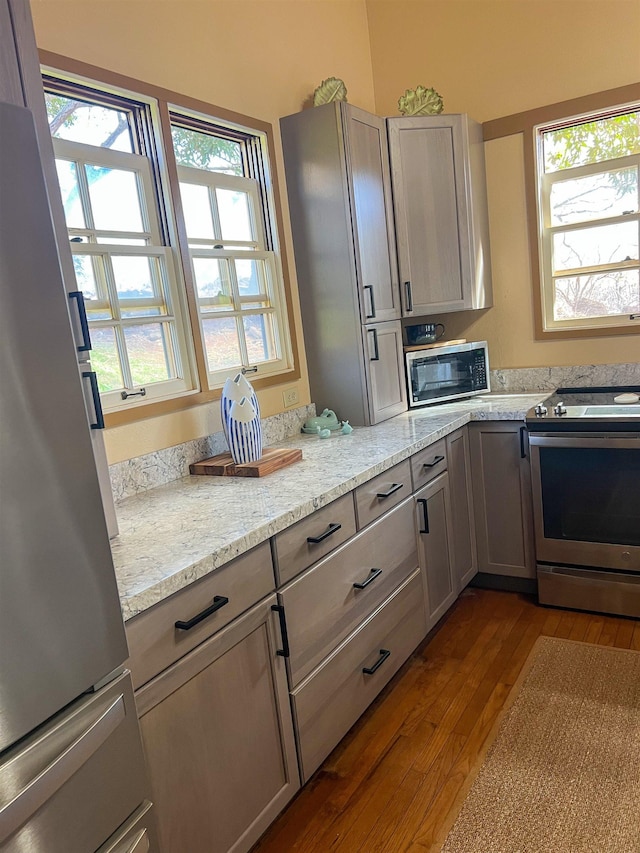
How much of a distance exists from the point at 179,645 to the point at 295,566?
0.46 meters

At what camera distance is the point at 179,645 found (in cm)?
137

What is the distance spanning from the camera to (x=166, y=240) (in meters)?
2.32

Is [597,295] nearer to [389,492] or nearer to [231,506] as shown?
[389,492]

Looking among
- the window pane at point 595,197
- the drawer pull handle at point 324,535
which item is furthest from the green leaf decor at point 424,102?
the drawer pull handle at point 324,535

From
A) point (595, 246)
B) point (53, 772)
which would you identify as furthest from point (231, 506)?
point (595, 246)

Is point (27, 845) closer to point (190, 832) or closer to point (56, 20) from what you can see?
point (190, 832)

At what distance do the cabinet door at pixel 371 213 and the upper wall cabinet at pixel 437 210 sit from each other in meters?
0.06

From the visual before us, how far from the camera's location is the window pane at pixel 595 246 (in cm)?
312

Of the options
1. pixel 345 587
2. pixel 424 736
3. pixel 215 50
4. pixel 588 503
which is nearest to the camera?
pixel 345 587

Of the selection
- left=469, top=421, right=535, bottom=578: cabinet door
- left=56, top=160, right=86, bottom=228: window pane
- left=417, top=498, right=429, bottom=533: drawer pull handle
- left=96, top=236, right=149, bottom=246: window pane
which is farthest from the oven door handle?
left=56, top=160, right=86, bottom=228: window pane

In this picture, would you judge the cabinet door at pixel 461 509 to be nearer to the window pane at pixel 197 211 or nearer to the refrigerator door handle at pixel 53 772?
the window pane at pixel 197 211

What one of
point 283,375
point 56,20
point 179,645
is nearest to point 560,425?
point 283,375

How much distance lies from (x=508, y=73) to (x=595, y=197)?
2.58 ft

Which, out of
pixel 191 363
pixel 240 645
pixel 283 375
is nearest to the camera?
pixel 240 645
